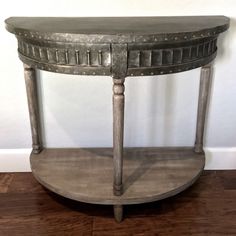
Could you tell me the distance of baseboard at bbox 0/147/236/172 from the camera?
1585 mm

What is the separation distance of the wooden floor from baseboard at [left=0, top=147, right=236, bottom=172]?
0.10m

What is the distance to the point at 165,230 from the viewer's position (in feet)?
4.18

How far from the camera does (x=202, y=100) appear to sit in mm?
1395

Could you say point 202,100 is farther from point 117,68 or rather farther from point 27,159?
point 27,159

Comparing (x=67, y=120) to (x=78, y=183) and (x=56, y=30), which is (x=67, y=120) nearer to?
(x=78, y=183)

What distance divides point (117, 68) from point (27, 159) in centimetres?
79

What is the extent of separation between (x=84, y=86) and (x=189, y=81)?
1.45 ft

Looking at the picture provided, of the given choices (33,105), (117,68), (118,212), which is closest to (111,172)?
(118,212)

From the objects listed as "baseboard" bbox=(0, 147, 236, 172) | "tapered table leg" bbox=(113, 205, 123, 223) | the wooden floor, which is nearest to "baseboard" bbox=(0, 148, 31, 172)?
"baseboard" bbox=(0, 147, 236, 172)

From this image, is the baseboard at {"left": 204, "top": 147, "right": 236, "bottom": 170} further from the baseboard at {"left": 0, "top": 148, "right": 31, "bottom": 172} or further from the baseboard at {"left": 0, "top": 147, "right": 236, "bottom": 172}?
the baseboard at {"left": 0, "top": 148, "right": 31, "bottom": 172}

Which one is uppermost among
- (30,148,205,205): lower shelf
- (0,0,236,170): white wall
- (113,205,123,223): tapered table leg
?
(0,0,236,170): white wall

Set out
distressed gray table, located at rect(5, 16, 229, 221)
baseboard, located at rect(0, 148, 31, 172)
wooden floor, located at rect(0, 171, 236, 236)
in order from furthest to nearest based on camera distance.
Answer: baseboard, located at rect(0, 148, 31, 172) → wooden floor, located at rect(0, 171, 236, 236) → distressed gray table, located at rect(5, 16, 229, 221)

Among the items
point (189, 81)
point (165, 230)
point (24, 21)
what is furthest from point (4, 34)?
point (165, 230)

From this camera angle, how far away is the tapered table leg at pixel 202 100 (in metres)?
1.36
